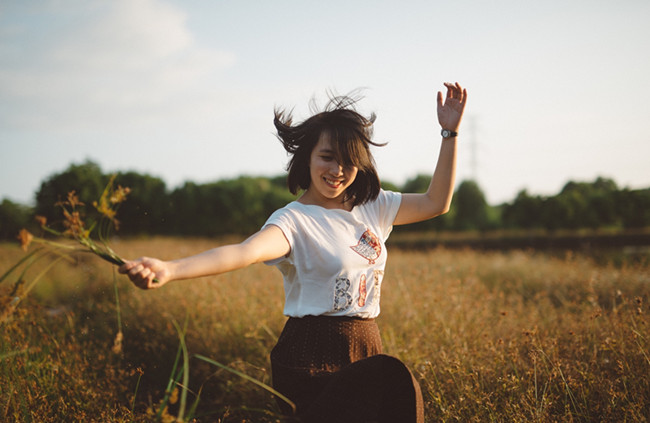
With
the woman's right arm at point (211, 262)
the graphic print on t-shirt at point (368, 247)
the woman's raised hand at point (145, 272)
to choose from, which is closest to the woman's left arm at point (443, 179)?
the graphic print on t-shirt at point (368, 247)

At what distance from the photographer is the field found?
2434 millimetres

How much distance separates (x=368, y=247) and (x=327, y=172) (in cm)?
41

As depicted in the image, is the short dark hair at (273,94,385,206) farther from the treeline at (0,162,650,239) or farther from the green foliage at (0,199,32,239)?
the green foliage at (0,199,32,239)

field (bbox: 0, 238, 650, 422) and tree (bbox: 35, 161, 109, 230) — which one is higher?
tree (bbox: 35, 161, 109, 230)

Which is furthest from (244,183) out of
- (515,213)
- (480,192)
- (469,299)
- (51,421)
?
(51,421)

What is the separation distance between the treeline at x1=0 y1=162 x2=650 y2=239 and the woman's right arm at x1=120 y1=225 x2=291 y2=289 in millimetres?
956

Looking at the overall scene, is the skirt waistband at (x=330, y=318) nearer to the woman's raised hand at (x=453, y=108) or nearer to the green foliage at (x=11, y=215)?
the woman's raised hand at (x=453, y=108)

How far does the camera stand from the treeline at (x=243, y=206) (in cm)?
486

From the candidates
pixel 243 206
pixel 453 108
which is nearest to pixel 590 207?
pixel 453 108

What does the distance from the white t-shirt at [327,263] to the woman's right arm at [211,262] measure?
8cm

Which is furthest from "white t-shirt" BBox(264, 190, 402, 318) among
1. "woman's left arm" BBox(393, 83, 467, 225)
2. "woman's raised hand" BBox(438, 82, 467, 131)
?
"woman's raised hand" BBox(438, 82, 467, 131)

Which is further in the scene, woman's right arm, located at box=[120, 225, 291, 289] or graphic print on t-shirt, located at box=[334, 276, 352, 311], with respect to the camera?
graphic print on t-shirt, located at box=[334, 276, 352, 311]

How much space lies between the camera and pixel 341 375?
5.65 ft

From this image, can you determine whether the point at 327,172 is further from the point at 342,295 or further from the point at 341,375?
the point at 341,375
